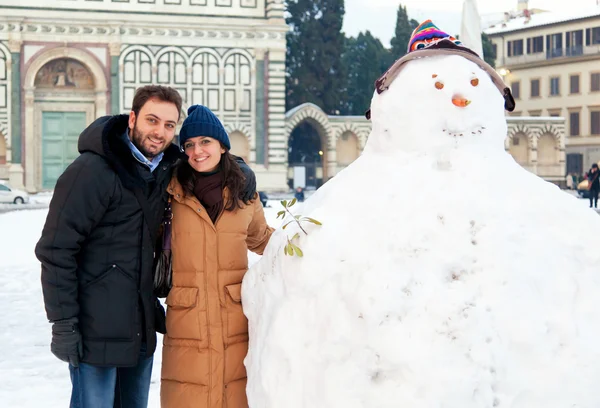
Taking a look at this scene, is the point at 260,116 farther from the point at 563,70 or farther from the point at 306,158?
the point at 563,70

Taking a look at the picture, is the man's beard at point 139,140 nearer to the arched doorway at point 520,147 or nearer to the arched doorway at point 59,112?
the arched doorway at point 59,112

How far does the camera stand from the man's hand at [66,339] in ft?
8.98

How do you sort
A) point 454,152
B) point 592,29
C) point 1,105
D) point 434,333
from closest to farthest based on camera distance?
point 434,333 → point 454,152 → point 1,105 → point 592,29

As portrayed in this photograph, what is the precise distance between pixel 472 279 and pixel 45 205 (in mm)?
21728

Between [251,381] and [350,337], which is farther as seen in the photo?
[251,381]

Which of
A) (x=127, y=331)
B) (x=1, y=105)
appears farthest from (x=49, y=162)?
(x=127, y=331)

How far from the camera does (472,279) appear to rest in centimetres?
223

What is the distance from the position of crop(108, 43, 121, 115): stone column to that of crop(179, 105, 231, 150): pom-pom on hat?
79.2ft

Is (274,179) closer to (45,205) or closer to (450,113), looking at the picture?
(45,205)

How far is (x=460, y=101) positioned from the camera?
2.55m

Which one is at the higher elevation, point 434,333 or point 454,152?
point 454,152

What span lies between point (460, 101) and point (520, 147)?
32.4 metres

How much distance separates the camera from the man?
9.01 feet

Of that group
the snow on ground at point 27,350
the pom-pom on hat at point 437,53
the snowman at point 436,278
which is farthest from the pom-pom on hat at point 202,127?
the pom-pom on hat at point 437,53
